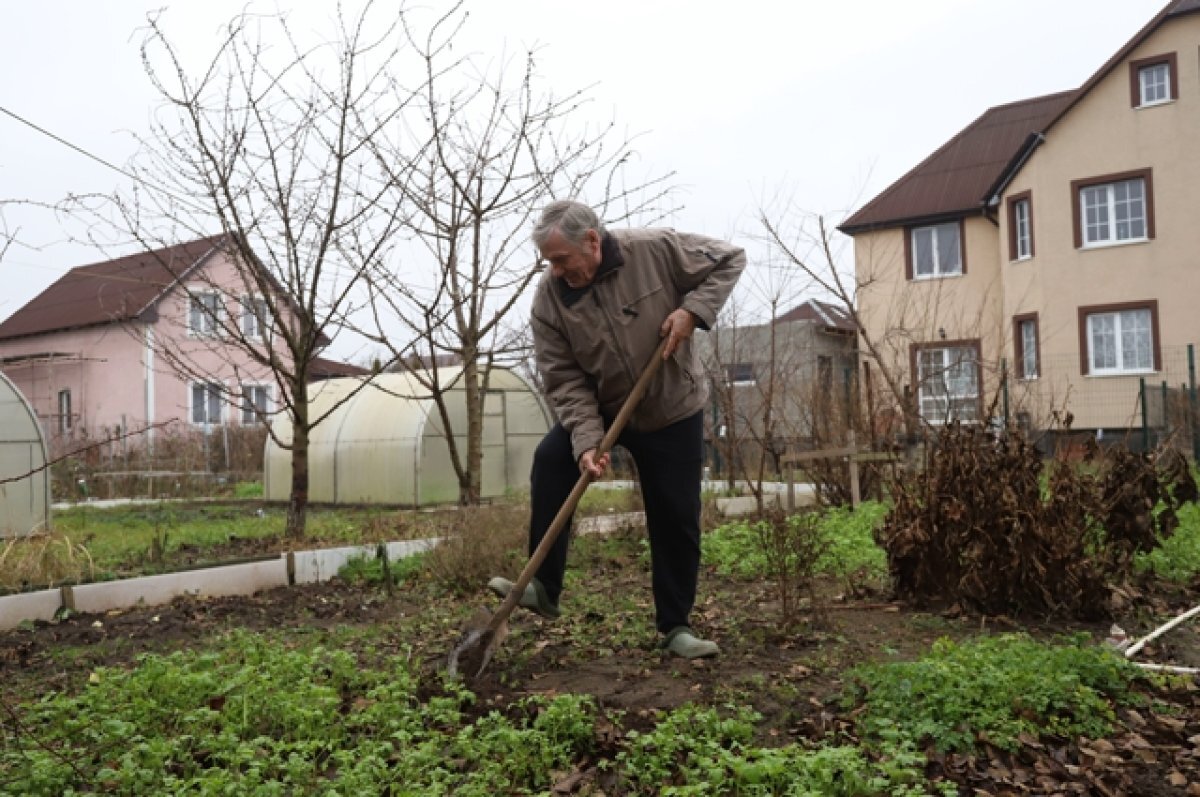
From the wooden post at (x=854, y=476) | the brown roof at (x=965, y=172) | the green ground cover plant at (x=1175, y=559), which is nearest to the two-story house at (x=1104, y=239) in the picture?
the brown roof at (x=965, y=172)

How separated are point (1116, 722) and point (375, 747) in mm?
2435

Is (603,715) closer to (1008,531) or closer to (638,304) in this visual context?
(638,304)

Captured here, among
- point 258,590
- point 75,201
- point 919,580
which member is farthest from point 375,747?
point 75,201

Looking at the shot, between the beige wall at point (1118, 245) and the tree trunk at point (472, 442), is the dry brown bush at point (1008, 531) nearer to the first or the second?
the tree trunk at point (472, 442)

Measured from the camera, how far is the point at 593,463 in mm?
4004

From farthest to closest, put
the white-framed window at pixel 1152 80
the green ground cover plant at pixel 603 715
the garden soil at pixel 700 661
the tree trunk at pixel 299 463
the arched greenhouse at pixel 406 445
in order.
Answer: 1. the white-framed window at pixel 1152 80
2. the arched greenhouse at pixel 406 445
3. the tree trunk at pixel 299 463
4. the garden soil at pixel 700 661
5. the green ground cover plant at pixel 603 715

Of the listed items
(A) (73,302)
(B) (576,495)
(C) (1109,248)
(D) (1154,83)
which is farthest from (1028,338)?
(A) (73,302)

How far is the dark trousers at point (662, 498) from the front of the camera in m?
4.30

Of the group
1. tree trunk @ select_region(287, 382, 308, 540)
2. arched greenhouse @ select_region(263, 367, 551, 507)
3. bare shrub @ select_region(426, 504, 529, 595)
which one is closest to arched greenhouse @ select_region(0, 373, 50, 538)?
tree trunk @ select_region(287, 382, 308, 540)

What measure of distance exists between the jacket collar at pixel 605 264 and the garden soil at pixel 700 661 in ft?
4.96

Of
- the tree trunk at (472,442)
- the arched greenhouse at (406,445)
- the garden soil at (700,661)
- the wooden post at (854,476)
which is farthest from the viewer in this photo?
the arched greenhouse at (406,445)

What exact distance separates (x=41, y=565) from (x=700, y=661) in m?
4.70

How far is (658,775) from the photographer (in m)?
2.98

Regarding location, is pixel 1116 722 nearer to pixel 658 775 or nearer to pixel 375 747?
pixel 658 775
